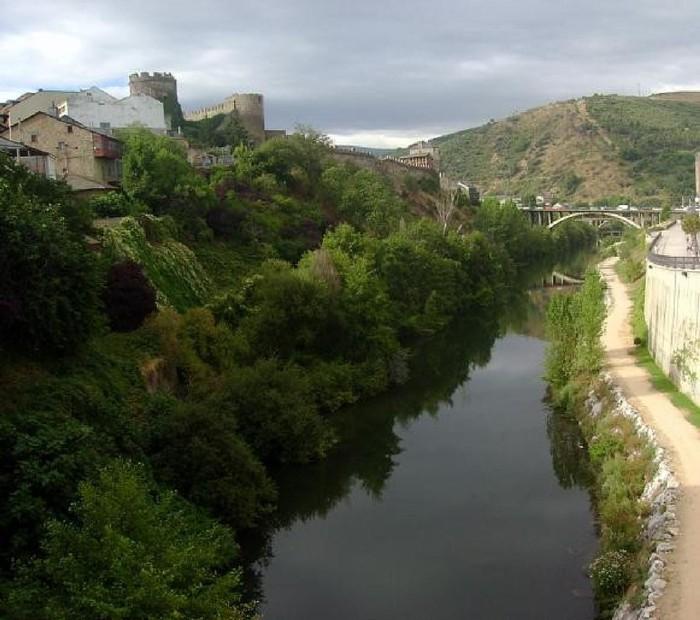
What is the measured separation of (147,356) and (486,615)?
43.6ft

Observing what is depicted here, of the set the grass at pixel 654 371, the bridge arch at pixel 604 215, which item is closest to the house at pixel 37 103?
the grass at pixel 654 371

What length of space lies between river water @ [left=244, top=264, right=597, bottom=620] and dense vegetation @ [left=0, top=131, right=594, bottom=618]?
1214 millimetres

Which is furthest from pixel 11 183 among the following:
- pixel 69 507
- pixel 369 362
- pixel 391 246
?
pixel 391 246

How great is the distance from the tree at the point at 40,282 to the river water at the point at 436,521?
7.40 meters

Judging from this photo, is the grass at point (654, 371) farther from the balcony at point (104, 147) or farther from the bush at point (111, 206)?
the balcony at point (104, 147)

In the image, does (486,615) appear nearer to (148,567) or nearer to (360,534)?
(360,534)

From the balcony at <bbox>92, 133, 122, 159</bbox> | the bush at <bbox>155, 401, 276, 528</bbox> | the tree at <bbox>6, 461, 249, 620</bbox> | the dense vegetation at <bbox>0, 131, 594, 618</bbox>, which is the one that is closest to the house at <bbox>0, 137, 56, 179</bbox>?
the dense vegetation at <bbox>0, 131, 594, 618</bbox>

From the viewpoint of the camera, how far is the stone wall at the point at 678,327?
2566cm

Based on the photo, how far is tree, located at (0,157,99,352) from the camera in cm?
1886

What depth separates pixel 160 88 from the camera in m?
76.0

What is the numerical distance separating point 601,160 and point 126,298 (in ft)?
507

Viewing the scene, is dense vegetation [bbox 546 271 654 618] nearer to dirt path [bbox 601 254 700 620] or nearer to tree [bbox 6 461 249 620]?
dirt path [bbox 601 254 700 620]

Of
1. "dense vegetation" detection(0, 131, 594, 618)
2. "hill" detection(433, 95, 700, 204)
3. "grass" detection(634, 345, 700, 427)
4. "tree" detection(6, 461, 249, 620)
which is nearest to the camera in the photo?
"tree" detection(6, 461, 249, 620)

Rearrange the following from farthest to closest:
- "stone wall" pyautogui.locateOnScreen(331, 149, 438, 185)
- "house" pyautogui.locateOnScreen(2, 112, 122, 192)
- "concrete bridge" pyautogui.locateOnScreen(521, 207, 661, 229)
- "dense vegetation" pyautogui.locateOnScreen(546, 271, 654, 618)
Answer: "concrete bridge" pyautogui.locateOnScreen(521, 207, 661, 229) < "stone wall" pyautogui.locateOnScreen(331, 149, 438, 185) < "house" pyautogui.locateOnScreen(2, 112, 122, 192) < "dense vegetation" pyautogui.locateOnScreen(546, 271, 654, 618)
